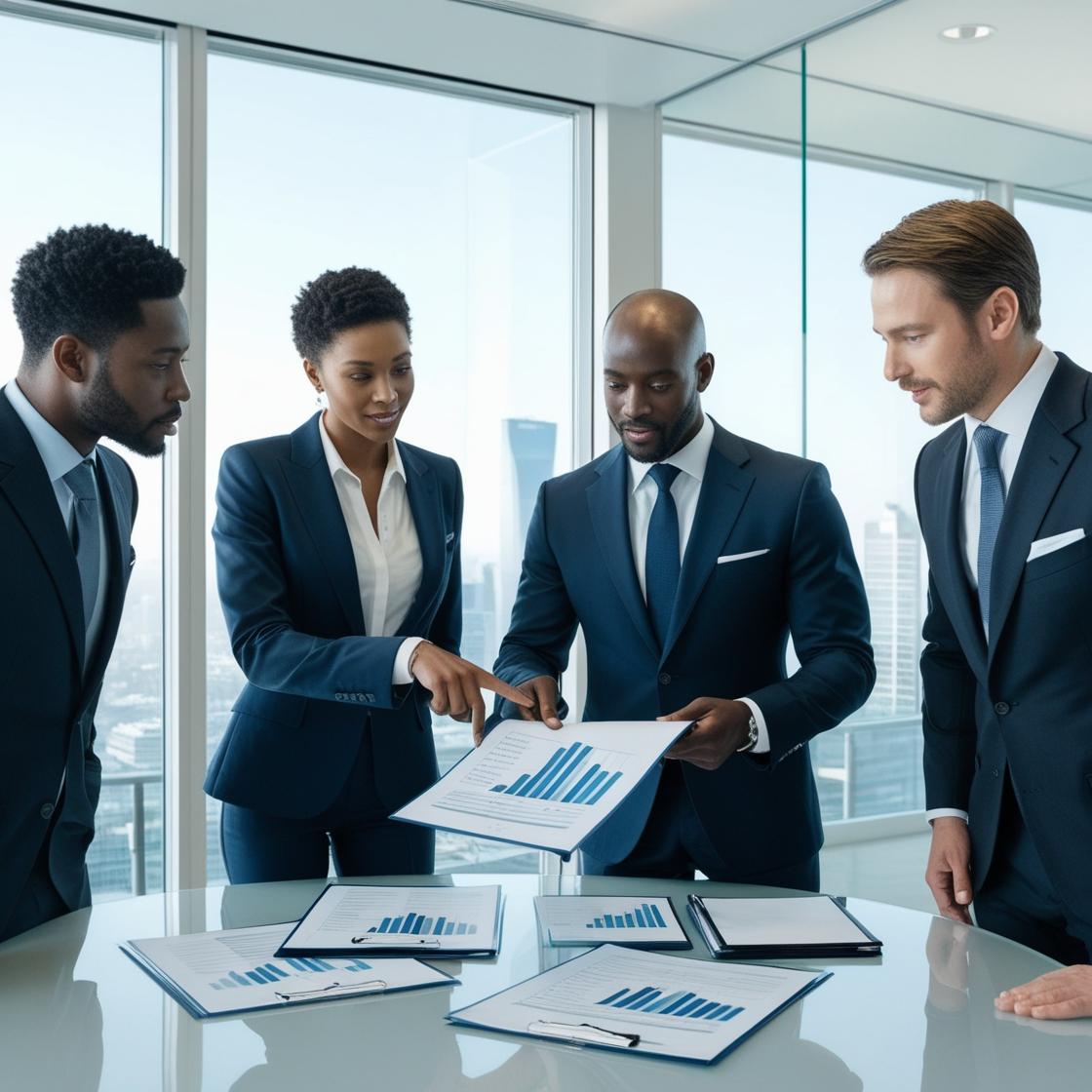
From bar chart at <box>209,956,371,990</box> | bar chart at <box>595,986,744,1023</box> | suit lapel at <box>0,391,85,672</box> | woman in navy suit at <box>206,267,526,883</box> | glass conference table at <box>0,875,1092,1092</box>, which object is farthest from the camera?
woman in navy suit at <box>206,267,526,883</box>

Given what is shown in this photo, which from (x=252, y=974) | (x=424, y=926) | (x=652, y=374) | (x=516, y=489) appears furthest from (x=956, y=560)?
(x=516, y=489)

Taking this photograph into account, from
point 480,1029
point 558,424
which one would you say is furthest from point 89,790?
point 558,424

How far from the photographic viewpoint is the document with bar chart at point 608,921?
183cm

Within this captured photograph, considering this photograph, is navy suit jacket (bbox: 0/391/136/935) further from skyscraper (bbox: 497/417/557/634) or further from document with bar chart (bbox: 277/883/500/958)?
skyscraper (bbox: 497/417/557/634)

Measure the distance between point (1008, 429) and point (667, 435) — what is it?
66 centimetres

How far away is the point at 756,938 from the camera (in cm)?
182

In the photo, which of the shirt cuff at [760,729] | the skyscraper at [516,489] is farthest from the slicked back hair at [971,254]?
the skyscraper at [516,489]

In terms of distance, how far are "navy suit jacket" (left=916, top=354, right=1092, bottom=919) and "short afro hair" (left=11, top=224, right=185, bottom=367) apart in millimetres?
1493

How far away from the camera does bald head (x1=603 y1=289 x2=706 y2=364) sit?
8.10 ft

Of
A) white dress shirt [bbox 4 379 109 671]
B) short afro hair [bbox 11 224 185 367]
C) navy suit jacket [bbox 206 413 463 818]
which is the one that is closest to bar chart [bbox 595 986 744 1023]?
navy suit jacket [bbox 206 413 463 818]

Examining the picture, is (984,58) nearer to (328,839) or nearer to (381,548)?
(381,548)

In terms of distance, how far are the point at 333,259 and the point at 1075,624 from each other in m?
2.81

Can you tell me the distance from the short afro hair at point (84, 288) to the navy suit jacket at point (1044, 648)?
1493mm

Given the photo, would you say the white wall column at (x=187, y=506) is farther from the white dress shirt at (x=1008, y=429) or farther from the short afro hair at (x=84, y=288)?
the white dress shirt at (x=1008, y=429)
